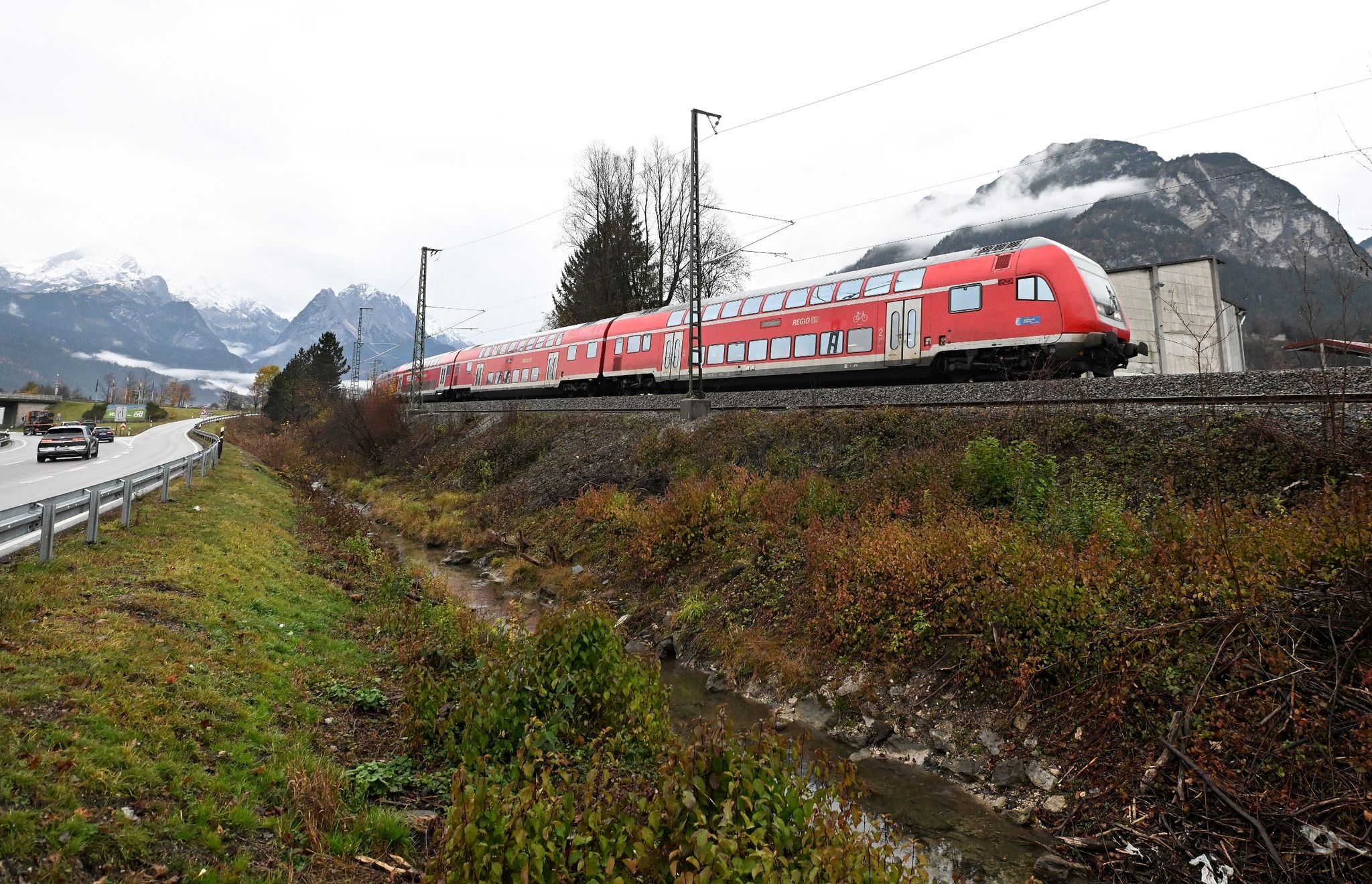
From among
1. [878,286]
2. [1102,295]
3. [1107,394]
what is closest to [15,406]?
[878,286]

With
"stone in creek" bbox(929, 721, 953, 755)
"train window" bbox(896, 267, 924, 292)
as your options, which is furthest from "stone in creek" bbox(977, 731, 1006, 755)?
"train window" bbox(896, 267, 924, 292)

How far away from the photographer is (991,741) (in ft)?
22.9

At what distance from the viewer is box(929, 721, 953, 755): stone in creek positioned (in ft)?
23.5

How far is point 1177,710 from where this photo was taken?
5828mm

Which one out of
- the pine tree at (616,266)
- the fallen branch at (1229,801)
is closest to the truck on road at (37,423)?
the pine tree at (616,266)

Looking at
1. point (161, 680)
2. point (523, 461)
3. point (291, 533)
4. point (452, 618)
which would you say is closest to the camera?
point (161, 680)

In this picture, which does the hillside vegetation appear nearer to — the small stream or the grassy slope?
the small stream

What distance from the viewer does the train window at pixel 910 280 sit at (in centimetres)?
1506

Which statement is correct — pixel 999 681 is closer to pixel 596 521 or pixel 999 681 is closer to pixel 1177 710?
pixel 1177 710

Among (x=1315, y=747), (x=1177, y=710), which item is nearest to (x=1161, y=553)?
(x=1177, y=710)

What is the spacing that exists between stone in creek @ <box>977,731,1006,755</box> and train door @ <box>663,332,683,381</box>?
15322 millimetres

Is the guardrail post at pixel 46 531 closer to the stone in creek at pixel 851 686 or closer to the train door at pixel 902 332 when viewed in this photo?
the stone in creek at pixel 851 686

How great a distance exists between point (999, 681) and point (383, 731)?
644cm

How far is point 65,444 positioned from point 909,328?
30323 mm
